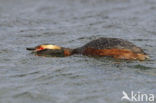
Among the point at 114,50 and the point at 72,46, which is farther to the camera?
the point at 72,46

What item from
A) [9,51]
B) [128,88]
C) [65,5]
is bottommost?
[128,88]

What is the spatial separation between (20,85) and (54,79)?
725 mm

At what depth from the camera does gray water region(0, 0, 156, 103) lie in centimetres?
712

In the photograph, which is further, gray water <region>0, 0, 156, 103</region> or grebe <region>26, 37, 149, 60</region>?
grebe <region>26, 37, 149, 60</region>

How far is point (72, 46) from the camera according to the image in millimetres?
11117

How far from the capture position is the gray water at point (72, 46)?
7117 millimetres

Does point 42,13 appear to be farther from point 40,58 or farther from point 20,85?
point 20,85

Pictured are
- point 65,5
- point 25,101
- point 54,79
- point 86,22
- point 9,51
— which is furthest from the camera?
point 65,5

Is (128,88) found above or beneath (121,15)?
beneath

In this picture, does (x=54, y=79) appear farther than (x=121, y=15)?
No

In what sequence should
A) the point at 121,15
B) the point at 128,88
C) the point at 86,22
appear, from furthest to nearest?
the point at 121,15
the point at 86,22
the point at 128,88

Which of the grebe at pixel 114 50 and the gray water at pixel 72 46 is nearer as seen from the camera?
the gray water at pixel 72 46

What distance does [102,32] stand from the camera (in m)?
13.1

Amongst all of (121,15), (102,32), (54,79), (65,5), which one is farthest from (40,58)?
(65,5)
